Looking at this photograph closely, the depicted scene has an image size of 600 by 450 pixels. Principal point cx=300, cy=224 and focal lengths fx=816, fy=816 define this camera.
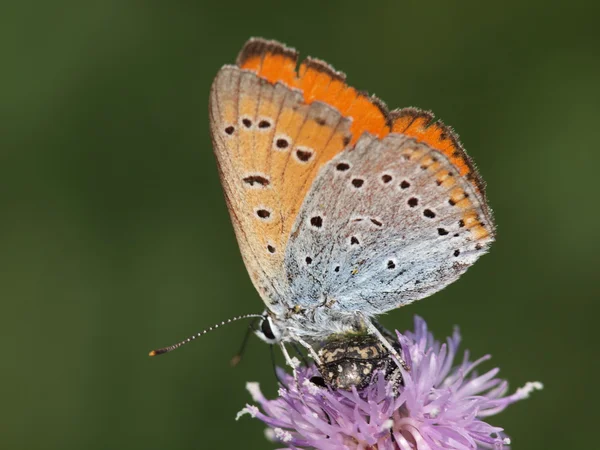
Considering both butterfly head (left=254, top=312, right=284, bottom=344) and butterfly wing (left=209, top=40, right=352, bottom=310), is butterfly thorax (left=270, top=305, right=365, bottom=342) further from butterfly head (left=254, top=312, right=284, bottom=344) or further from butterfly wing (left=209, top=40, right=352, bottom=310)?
butterfly wing (left=209, top=40, right=352, bottom=310)

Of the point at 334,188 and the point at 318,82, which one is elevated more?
the point at 318,82

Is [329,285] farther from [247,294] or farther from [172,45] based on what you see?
[172,45]

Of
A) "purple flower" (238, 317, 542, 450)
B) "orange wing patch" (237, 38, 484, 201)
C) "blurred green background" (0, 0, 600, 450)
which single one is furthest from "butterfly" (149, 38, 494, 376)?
"blurred green background" (0, 0, 600, 450)

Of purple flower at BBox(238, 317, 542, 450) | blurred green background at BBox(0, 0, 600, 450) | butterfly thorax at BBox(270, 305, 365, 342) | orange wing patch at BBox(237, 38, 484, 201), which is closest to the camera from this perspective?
purple flower at BBox(238, 317, 542, 450)

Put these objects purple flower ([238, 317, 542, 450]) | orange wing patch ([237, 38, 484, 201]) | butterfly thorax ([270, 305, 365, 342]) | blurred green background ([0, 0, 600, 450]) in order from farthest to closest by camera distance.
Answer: blurred green background ([0, 0, 600, 450])
butterfly thorax ([270, 305, 365, 342])
orange wing patch ([237, 38, 484, 201])
purple flower ([238, 317, 542, 450])

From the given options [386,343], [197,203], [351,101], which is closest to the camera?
[386,343]

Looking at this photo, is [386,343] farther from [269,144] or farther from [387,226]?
[269,144]

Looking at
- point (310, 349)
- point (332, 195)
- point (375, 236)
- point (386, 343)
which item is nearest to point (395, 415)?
point (386, 343)
